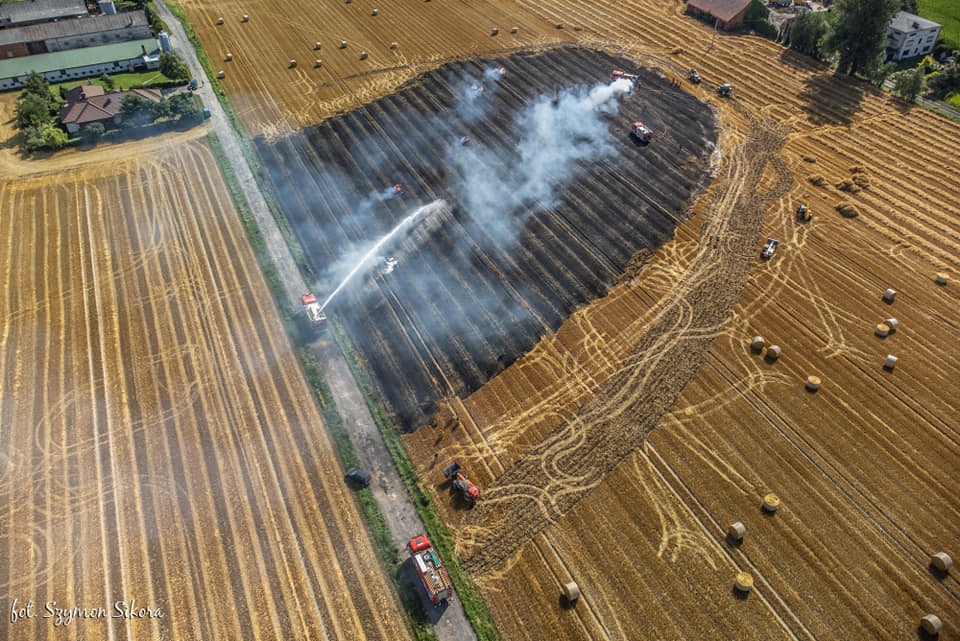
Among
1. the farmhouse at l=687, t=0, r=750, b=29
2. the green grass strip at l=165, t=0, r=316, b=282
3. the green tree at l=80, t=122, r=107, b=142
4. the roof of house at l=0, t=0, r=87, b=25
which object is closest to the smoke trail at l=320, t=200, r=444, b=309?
the green grass strip at l=165, t=0, r=316, b=282

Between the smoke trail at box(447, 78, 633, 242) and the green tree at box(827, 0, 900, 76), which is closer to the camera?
the smoke trail at box(447, 78, 633, 242)

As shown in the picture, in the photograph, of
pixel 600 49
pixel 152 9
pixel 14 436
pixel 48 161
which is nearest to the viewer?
pixel 14 436

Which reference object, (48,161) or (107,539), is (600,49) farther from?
(107,539)

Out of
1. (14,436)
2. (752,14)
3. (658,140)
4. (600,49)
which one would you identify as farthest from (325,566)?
(752,14)

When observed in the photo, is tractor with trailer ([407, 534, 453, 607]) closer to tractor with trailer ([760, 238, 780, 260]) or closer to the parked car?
the parked car

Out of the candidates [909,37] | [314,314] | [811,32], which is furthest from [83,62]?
[909,37]

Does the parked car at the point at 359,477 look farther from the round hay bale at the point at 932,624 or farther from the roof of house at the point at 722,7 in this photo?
the roof of house at the point at 722,7

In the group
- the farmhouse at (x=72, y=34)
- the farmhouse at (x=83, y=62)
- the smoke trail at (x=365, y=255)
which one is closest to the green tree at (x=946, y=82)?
the smoke trail at (x=365, y=255)
